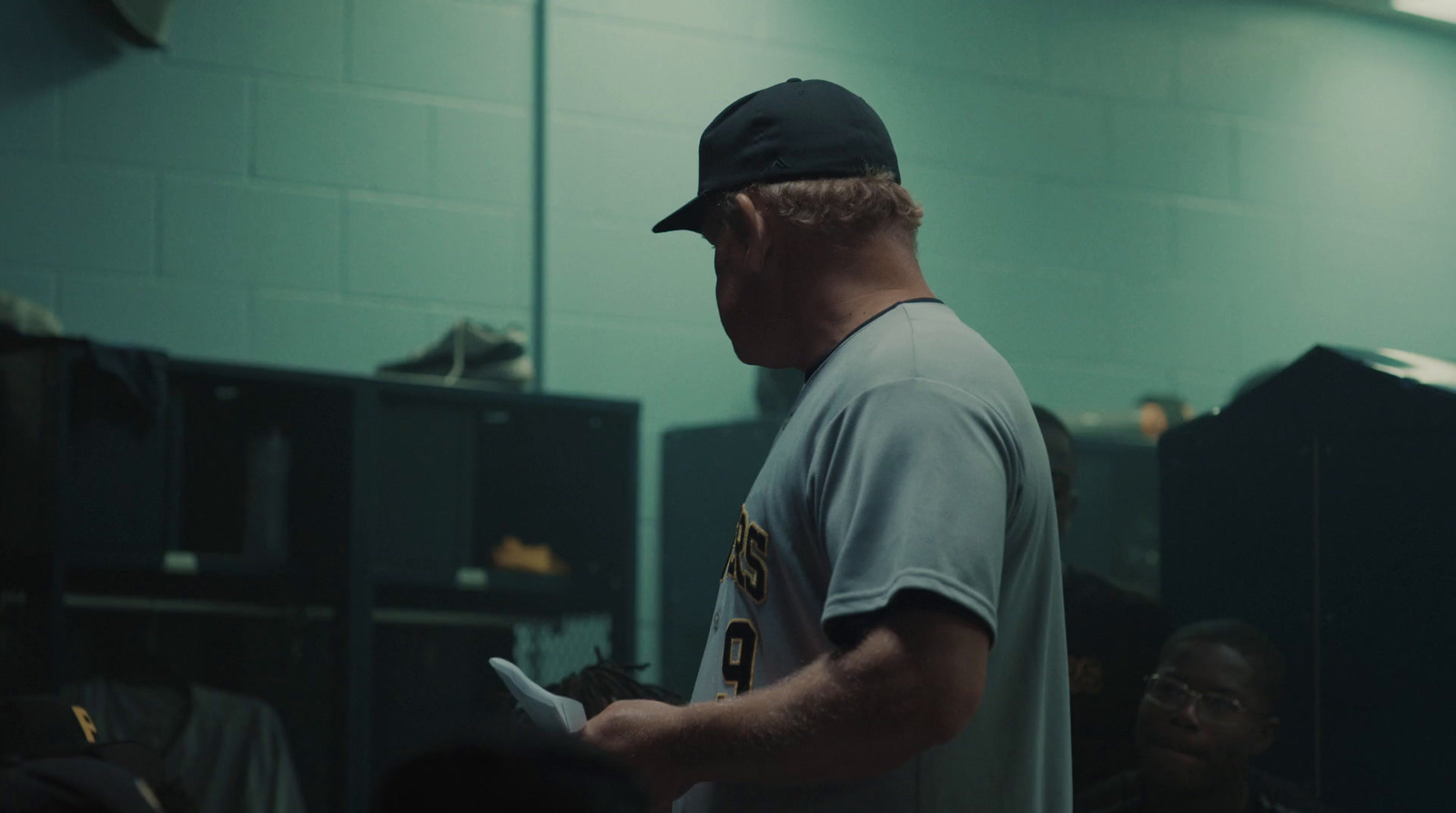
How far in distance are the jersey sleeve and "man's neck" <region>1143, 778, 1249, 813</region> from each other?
1.96 m

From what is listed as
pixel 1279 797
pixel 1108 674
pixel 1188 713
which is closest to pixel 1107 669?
pixel 1108 674

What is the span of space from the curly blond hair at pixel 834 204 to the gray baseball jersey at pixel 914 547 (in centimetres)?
10

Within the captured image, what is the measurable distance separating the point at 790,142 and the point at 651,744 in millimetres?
603

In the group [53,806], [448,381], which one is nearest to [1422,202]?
[448,381]

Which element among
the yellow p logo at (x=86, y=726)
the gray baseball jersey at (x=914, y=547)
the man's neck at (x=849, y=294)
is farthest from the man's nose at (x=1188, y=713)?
the yellow p logo at (x=86, y=726)

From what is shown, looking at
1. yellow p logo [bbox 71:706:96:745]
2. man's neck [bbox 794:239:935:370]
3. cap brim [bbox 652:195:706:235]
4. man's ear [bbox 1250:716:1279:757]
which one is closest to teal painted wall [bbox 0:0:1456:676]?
man's ear [bbox 1250:716:1279:757]

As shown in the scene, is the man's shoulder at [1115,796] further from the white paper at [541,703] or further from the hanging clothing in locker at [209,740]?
the white paper at [541,703]

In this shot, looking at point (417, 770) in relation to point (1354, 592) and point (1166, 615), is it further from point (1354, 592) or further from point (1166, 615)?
point (1166, 615)

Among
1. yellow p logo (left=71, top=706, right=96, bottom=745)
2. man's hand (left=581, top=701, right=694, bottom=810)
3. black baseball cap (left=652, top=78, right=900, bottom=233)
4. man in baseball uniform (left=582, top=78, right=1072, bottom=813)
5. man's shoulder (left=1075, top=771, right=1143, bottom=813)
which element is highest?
black baseball cap (left=652, top=78, right=900, bottom=233)

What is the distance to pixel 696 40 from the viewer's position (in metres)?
5.00

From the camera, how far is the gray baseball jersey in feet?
4.84

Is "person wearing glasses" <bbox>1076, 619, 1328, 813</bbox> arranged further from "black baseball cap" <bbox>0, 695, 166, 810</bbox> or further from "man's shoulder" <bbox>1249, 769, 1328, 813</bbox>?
"black baseball cap" <bbox>0, 695, 166, 810</bbox>

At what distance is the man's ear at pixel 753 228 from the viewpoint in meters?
1.72

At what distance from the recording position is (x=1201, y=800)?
130 inches
